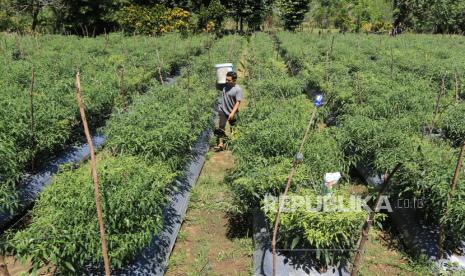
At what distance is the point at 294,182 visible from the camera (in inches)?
159

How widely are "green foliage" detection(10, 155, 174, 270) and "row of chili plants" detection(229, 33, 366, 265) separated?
3.32 feet

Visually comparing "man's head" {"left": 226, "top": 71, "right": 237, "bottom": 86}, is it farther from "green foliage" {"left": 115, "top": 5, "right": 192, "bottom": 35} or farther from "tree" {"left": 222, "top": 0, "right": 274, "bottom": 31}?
"tree" {"left": 222, "top": 0, "right": 274, "bottom": 31}

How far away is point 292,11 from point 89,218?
30207mm

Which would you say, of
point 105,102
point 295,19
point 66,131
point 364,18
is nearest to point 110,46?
point 105,102

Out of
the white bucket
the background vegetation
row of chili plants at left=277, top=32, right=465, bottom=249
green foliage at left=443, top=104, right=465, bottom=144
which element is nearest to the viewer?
row of chili plants at left=277, top=32, right=465, bottom=249

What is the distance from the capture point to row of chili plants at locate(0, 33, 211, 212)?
488 cm

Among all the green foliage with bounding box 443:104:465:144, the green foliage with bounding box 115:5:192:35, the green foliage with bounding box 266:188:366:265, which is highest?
the green foliage with bounding box 115:5:192:35

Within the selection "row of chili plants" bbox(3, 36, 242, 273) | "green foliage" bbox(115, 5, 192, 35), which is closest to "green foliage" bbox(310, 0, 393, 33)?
"green foliage" bbox(115, 5, 192, 35)

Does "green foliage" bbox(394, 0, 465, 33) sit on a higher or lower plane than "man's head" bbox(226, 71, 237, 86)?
higher

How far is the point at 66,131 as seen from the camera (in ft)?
19.1

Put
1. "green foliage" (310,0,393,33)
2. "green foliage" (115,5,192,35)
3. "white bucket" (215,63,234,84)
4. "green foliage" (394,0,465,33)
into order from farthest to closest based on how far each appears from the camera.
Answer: "green foliage" (310,0,393,33), "green foliage" (394,0,465,33), "green foliage" (115,5,192,35), "white bucket" (215,63,234,84)

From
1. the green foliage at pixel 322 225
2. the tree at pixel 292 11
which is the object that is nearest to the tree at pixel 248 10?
the tree at pixel 292 11

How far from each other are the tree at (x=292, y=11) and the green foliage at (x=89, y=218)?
95.4 feet

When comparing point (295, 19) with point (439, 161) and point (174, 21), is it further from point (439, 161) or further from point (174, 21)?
point (439, 161)
